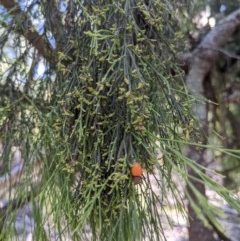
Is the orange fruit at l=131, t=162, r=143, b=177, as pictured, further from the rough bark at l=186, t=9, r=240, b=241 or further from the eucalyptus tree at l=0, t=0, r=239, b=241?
→ the rough bark at l=186, t=9, r=240, b=241

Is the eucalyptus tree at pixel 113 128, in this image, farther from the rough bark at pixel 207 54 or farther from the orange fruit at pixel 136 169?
the rough bark at pixel 207 54

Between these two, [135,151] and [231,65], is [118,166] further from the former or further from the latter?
[231,65]

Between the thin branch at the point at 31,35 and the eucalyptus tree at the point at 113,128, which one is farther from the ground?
the thin branch at the point at 31,35

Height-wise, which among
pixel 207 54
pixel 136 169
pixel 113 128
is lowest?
pixel 136 169

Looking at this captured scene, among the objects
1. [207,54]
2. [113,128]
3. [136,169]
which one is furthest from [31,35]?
[207,54]

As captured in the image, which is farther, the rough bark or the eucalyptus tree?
the rough bark

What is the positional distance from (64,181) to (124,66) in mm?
303

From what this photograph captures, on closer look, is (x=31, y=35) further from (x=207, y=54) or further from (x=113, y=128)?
(x=207, y=54)

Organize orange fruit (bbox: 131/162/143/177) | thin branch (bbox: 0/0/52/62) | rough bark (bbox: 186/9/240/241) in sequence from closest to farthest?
orange fruit (bbox: 131/162/143/177) → thin branch (bbox: 0/0/52/62) → rough bark (bbox: 186/9/240/241)

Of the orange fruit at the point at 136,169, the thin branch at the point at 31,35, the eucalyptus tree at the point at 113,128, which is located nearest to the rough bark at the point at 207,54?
the thin branch at the point at 31,35

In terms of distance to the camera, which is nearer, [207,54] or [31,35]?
[31,35]

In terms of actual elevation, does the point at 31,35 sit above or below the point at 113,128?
above

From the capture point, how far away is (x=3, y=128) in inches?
57.7

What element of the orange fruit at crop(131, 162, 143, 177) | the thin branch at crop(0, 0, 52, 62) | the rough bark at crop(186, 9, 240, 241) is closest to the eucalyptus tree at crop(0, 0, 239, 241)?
the orange fruit at crop(131, 162, 143, 177)
